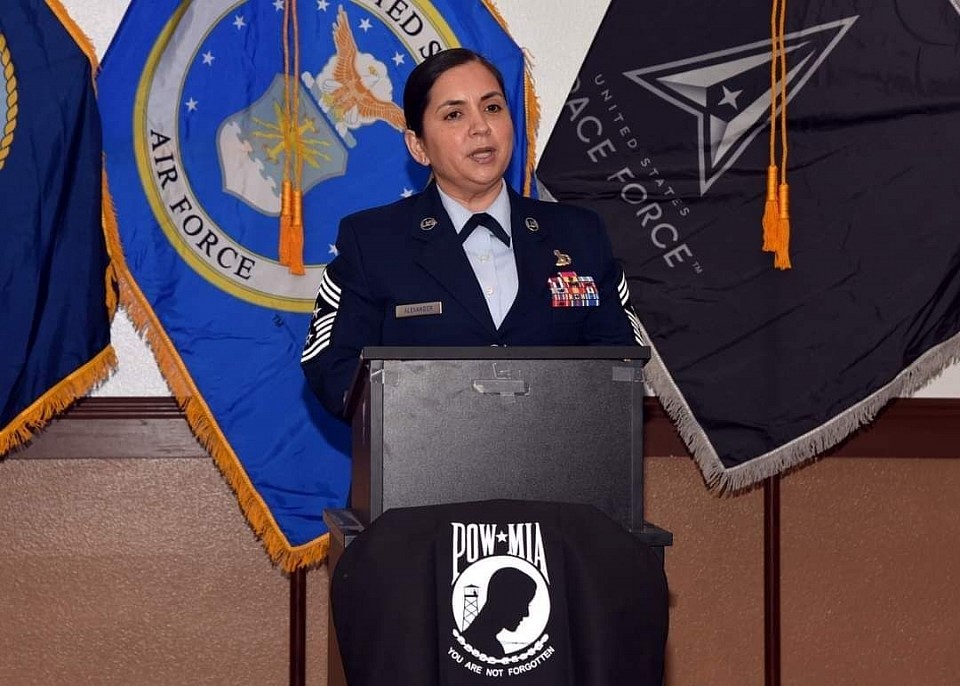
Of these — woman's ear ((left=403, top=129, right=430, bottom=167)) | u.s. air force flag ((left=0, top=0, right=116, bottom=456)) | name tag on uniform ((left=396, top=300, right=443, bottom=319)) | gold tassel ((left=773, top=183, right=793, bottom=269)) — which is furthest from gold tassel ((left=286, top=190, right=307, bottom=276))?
gold tassel ((left=773, top=183, right=793, bottom=269))

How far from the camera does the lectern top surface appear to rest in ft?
5.17

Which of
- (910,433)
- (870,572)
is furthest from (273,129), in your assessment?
(870,572)

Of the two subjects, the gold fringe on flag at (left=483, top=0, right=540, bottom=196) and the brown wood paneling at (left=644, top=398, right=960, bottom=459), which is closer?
the gold fringe on flag at (left=483, top=0, right=540, bottom=196)

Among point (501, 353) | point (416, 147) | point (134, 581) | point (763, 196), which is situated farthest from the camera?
point (763, 196)

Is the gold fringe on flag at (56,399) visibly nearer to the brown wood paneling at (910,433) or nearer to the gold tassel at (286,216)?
the gold tassel at (286,216)

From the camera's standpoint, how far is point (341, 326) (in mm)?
1965

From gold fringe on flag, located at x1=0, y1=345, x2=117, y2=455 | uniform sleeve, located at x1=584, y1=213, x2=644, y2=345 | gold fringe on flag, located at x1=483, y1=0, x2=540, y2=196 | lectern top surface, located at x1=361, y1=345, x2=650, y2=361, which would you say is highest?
gold fringe on flag, located at x1=483, y1=0, x2=540, y2=196

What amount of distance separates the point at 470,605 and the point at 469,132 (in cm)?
90

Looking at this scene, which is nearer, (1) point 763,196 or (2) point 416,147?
(2) point 416,147

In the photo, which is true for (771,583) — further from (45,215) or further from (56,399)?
(45,215)

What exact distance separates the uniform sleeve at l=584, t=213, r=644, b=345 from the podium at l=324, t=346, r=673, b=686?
387 mm

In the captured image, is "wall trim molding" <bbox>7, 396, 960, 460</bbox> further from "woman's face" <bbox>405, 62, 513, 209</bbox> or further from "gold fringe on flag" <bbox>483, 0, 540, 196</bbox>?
"woman's face" <bbox>405, 62, 513, 209</bbox>

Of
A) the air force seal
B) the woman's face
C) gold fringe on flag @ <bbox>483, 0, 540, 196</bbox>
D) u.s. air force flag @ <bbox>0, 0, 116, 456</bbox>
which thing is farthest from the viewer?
gold fringe on flag @ <bbox>483, 0, 540, 196</bbox>

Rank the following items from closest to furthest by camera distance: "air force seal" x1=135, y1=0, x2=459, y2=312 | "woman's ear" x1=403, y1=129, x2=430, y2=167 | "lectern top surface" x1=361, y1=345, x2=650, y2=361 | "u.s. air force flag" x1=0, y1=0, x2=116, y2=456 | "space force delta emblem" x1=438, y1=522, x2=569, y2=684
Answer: "space force delta emblem" x1=438, y1=522, x2=569, y2=684, "lectern top surface" x1=361, y1=345, x2=650, y2=361, "woman's ear" x1=403, y1=129, x2=430, y2=167, "u.s. air force flag" x1=0, y1=0, x2=116, y2=456, "air force seal" x1=135, y1=0, x2=459, y2=312
